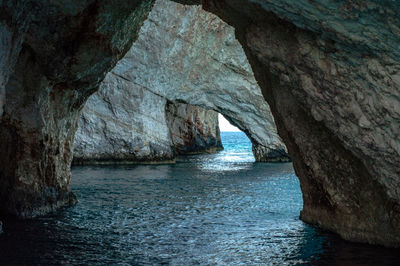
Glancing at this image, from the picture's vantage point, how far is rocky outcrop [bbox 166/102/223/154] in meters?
36.7

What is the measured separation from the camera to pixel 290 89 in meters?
7.65

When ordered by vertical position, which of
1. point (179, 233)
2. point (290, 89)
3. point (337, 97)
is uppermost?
point (290, 89)

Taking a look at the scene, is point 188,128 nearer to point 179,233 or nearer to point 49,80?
point 49,80

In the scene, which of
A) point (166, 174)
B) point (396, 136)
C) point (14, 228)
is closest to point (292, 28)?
point (396, 136)

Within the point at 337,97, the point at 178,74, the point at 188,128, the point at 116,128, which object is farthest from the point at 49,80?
the point at 188,128

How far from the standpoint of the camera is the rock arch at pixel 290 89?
18.8 ft

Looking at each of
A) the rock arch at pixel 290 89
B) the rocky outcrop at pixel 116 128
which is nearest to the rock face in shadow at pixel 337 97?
the rock arch at pixel 290 89

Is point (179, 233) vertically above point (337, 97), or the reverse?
point (337, 97)

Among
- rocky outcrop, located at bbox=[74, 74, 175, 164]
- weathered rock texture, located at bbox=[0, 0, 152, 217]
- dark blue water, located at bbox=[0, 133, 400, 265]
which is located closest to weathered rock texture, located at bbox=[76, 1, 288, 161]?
rocky outcrop, located at bbox=[74, 74, 175, 164]

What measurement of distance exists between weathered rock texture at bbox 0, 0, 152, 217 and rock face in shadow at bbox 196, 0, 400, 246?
240cm

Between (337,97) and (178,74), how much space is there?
1805cm

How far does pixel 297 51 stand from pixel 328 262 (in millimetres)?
3100

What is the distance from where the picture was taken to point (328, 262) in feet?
22.3

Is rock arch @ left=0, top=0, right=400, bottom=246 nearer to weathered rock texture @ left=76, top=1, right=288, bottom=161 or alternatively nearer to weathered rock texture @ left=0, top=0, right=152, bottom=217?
weathered rock texture @ left=0, top=0, right=152, bottom=217
